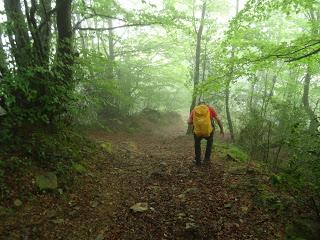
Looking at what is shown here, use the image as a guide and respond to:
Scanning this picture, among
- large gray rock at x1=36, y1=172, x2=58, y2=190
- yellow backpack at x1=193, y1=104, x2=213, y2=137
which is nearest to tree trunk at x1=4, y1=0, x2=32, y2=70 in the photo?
large gray rock at x1=36, y1=172, x2=58, y2=190

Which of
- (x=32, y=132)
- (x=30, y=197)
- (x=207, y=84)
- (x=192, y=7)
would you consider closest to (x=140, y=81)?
(x=192, y=7)

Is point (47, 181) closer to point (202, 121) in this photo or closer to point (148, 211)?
point (148, 211)

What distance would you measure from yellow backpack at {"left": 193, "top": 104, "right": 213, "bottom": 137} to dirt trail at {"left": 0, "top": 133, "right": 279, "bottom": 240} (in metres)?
1.04

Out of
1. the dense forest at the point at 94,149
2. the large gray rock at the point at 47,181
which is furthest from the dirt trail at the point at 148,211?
the large gray rock at the point at 47,181

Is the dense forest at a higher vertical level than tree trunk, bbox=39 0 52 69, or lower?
lower

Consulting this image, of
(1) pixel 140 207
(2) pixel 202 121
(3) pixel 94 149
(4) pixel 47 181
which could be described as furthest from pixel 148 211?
(3) pixel 94 149

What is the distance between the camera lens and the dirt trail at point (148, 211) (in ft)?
15.8

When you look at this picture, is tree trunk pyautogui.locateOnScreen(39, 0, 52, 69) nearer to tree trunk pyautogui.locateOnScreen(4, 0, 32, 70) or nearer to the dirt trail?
tree trunk pyautogui.locateOnScreen(4, 0, 32, 70)

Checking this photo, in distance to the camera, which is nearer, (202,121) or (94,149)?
(202,121)

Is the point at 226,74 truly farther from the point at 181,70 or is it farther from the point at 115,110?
the point at 181,70

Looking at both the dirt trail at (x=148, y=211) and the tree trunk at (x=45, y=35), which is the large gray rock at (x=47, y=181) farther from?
the tree trunk at (x=45, y=35)

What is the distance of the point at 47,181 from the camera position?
5902mm

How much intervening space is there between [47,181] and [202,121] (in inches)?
159

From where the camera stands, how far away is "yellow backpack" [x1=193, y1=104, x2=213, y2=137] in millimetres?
7816
